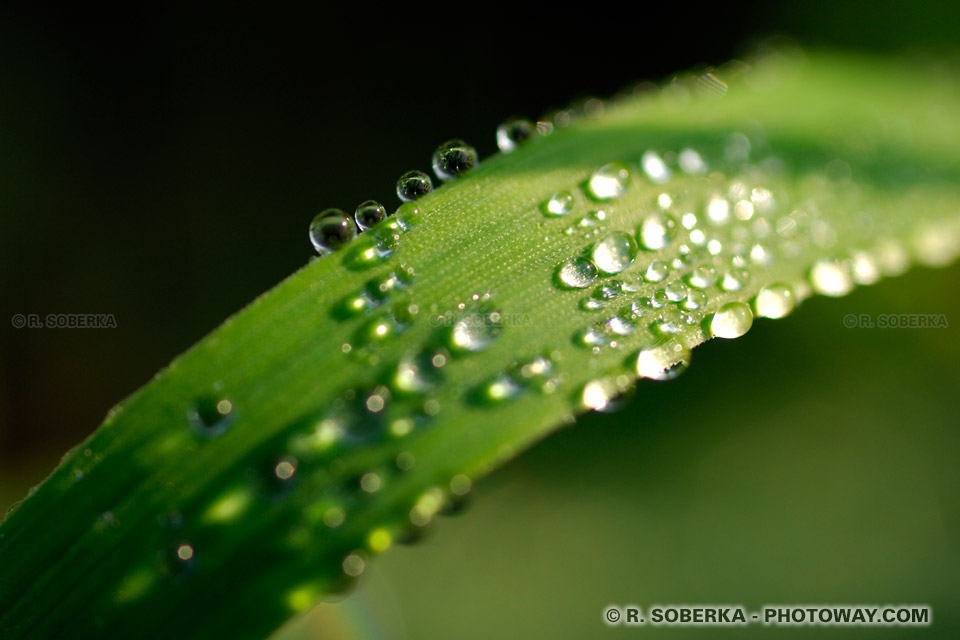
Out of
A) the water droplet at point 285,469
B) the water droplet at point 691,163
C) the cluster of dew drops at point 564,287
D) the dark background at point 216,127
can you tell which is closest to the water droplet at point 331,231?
the cluster of dew drops at point 564,287

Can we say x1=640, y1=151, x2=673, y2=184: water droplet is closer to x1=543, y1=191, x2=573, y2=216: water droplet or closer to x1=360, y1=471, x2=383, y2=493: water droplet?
x1=543, y1=191, x2=573, y2=216: water droplet

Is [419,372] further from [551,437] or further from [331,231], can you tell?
[551,437]

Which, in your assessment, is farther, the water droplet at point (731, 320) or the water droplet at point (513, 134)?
the water droplet at point (513, 134)

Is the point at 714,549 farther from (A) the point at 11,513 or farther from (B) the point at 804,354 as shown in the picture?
(A) the point at 11,513

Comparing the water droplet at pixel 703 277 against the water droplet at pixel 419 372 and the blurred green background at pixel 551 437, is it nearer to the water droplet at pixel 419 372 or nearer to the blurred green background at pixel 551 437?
the water droplet at pixel 419 372

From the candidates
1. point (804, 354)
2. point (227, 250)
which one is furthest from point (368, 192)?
point (804, 354)

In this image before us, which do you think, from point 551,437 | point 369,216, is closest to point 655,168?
point 369,216
